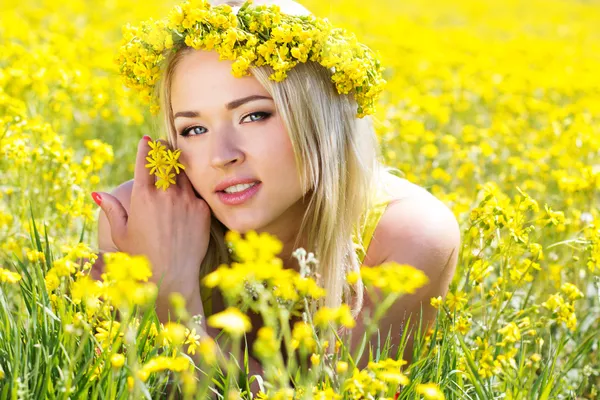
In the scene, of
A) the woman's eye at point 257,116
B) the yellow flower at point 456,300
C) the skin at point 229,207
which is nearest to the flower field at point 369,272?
the yellow flower at point 456,300

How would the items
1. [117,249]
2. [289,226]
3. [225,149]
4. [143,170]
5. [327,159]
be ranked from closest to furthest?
[225,149] → [327,159] → [143,170] → [289,226] → [117,249]

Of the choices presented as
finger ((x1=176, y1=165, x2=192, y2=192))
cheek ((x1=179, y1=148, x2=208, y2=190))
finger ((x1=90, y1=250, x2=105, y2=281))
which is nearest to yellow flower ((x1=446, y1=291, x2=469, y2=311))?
cheek ((x1=179, y1=148, x2=208, y2=190))

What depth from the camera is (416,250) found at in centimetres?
246

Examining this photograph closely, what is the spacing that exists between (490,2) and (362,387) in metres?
18.0

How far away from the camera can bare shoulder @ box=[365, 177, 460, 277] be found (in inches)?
97.2

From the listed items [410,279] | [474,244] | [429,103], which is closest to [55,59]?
[429,103]

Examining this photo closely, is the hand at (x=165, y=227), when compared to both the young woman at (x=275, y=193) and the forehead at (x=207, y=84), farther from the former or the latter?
the forehead at (x=207, y=84)

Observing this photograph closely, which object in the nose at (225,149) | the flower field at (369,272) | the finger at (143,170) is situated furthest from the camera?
the finger at (143,170)

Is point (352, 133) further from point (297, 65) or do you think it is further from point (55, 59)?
point (55, 59)

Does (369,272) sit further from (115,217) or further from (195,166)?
(115,217)

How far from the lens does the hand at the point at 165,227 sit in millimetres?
2436

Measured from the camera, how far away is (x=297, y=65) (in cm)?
241

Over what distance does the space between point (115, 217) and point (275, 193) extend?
60cm

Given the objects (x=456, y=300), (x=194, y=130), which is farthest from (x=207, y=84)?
(x=456, y=300)
